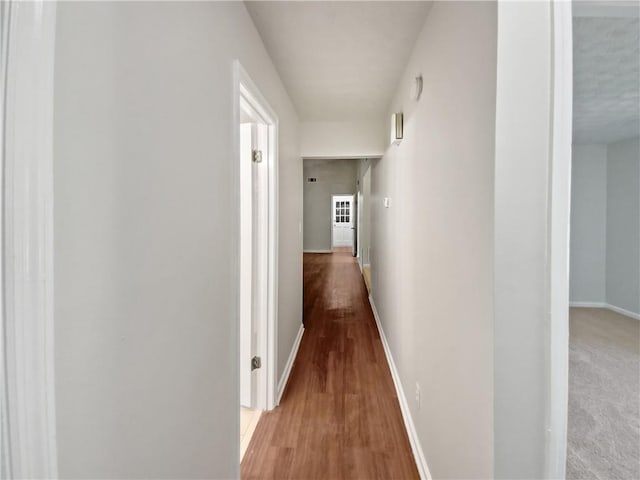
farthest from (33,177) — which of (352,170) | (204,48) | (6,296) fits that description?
(352,170)

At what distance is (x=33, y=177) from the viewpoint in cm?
42

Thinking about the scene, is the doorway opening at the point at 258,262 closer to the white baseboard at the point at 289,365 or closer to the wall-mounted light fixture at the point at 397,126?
the white baseboard at the point at 289,365

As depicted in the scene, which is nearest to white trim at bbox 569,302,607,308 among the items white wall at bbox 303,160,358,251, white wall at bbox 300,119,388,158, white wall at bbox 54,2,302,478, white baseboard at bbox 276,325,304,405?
white wall at bbox 300,119,388,158

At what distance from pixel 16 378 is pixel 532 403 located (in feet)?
3.15

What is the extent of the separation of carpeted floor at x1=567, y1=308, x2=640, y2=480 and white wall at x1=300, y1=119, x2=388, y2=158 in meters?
2.66

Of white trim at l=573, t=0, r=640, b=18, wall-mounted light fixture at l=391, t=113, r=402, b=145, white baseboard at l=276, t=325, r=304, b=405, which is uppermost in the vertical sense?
wall-mounted light fixture at l=391, t=113, r=402, b=145

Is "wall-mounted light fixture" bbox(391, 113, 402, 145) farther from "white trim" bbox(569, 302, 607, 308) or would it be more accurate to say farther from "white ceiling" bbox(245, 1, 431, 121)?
"white trim" bbox(569, 302, 607, 308)

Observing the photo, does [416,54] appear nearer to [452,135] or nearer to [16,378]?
[452,135]

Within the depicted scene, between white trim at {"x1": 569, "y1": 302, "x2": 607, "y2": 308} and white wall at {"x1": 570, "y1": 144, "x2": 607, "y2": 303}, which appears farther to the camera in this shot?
white trim at {"x1": 569, "y1": 302, "x2": 607, "y2": 308}

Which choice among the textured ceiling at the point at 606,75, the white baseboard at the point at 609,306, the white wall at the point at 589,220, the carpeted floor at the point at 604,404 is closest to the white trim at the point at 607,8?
the textured ceiling at the point at 606,75

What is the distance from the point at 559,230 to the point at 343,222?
10.6 metres

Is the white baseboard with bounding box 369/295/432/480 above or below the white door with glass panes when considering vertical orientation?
below

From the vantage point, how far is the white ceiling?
145 cm

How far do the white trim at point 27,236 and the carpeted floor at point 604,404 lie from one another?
218cm
